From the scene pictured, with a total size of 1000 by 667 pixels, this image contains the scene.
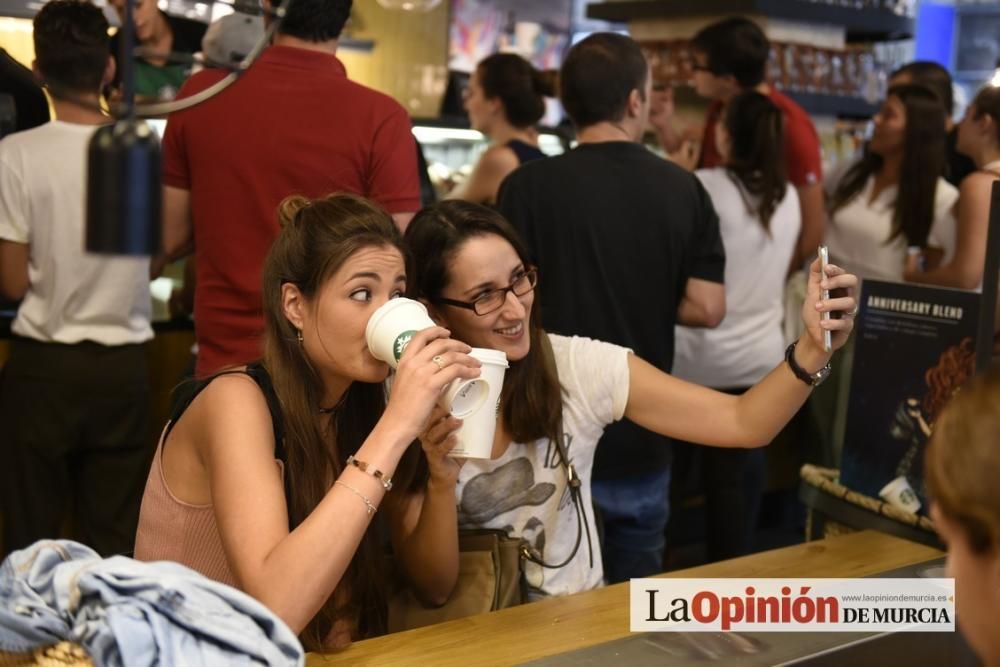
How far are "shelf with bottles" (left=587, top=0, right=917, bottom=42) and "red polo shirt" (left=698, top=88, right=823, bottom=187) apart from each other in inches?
38.9

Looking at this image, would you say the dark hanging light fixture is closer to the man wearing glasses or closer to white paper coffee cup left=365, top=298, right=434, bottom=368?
white paper coffee cup left=365, top=298, right=434, bottom=368

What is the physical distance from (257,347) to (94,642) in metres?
1.55

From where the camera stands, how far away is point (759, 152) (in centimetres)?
396

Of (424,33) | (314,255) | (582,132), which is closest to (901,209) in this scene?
(582,132)

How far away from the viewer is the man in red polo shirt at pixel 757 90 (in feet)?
14.3

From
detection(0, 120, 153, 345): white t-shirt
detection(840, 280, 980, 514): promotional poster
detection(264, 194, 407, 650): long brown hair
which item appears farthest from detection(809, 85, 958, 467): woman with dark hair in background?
detection(264, 194, 407, 650): long brown hair

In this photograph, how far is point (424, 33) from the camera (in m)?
6.59

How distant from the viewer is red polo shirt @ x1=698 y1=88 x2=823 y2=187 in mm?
4355

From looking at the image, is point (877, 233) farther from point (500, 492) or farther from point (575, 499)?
point (500, 492)

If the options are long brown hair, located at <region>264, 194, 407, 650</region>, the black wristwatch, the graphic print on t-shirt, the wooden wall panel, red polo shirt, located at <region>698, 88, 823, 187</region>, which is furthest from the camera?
the wooden wall panel

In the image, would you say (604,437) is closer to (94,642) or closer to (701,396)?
(701,396)

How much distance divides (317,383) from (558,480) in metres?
0.52
